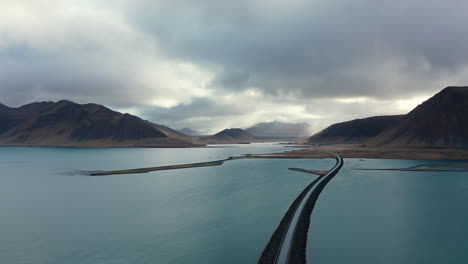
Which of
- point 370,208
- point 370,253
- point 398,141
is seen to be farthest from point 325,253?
point 398,141

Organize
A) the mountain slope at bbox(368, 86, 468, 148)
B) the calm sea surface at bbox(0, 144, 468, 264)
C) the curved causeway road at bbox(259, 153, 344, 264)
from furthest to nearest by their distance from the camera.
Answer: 1. the mountain slope at bbox(368, 86, 468, 148)
2. the calm sea surface at bbox(0, 144, 468, 264)
3. the curved causeway road at bbox(259, 153, 344, 264)

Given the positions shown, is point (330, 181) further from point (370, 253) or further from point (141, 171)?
point (141, 171)

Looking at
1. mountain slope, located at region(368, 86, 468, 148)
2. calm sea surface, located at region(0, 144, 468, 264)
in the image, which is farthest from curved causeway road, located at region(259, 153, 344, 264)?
mountain slope, located at region(368, 86, 468, 148)

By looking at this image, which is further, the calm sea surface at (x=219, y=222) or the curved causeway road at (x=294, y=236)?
the calm sea surface at (x=219, y=222)

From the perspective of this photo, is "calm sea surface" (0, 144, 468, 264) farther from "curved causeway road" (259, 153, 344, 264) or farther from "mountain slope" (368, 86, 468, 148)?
"mountain slope" (368, 86, 468, 148)

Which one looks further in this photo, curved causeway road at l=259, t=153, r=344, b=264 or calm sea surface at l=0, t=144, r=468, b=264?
calm sea surface at l=0, t=144, r=468, b=264

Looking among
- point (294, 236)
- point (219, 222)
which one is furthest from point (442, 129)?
point (219, 222)

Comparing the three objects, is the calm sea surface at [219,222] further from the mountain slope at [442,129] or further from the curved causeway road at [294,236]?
the mountain slope at [442,129]

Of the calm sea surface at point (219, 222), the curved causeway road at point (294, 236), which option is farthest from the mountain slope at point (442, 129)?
the curved causeway road at point (294, 236)
